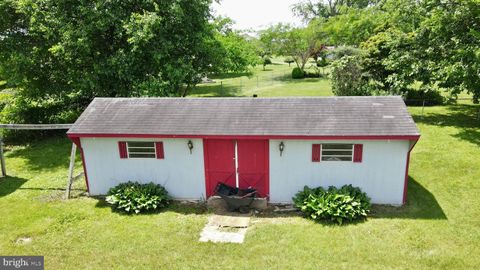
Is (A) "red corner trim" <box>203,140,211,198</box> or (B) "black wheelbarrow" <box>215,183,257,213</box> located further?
(A) "red corner trim" <box>203,140,211,198</box>

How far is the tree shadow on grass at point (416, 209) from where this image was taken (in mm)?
10195

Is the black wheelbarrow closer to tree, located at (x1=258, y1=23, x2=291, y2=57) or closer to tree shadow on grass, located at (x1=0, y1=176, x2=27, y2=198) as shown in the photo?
tree shadow on grass, located at (x1=0, y1=176, x2=27, y2=198)

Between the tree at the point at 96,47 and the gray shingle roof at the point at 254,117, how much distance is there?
590 centimetres

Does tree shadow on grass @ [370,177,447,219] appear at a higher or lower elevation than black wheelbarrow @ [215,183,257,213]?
lower

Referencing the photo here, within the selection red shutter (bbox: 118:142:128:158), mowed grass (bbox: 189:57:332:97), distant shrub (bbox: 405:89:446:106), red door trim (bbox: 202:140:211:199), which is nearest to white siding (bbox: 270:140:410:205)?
red door trim (bbox: 202:140:211:199)

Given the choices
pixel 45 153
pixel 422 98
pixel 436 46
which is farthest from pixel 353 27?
pixel 45 153

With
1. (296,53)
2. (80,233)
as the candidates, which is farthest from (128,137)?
(296,53)

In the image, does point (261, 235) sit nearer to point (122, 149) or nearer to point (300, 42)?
point (122, 149)

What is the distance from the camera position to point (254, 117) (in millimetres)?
11289

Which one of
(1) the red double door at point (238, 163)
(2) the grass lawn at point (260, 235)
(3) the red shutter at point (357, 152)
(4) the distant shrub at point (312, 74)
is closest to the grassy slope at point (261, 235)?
(2) the grass lawn at point (260, 235)

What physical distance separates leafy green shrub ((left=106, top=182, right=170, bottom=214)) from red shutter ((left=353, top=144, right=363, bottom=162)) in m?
6.26

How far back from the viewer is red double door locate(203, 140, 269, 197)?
35.8 feet

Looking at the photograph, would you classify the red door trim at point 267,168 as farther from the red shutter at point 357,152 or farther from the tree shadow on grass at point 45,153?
the tree shadow on grass at point 45,153

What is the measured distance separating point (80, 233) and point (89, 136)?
312cm
